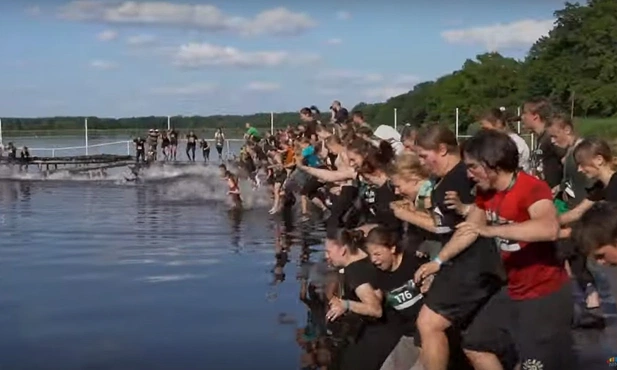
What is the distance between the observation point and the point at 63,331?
9227 millimetres

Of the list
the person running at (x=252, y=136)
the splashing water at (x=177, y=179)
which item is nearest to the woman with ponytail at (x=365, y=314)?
the splashing water at (x=177, y=179)

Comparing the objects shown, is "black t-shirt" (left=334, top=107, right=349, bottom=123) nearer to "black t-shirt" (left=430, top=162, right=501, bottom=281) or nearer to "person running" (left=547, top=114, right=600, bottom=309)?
"person running" (left=547, top=114, right=600, bottom=309)

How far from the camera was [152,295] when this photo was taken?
11023 millimetres

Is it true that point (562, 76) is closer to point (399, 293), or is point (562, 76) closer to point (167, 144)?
point (167, 144)

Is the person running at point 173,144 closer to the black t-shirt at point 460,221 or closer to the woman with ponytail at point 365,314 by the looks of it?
the woman with ponytail at point 365,314

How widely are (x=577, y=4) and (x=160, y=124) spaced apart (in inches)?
1577

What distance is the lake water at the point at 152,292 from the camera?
8289 mm

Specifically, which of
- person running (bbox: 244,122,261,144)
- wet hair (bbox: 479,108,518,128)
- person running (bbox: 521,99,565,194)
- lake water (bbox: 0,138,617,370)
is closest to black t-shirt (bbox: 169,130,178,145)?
person running (bbox: 244,122,261,144)

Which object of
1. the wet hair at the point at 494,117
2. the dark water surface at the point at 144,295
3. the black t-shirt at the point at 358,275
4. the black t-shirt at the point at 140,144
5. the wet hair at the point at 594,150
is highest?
the wet hair at the point at 494,117

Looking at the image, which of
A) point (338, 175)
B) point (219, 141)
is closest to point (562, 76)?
point (219, 141)

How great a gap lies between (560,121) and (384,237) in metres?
Result: 3.15

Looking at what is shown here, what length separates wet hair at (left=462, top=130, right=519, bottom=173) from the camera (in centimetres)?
546

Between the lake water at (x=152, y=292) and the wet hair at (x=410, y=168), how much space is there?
167 centimetres

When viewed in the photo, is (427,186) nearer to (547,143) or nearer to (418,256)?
(418,256)
